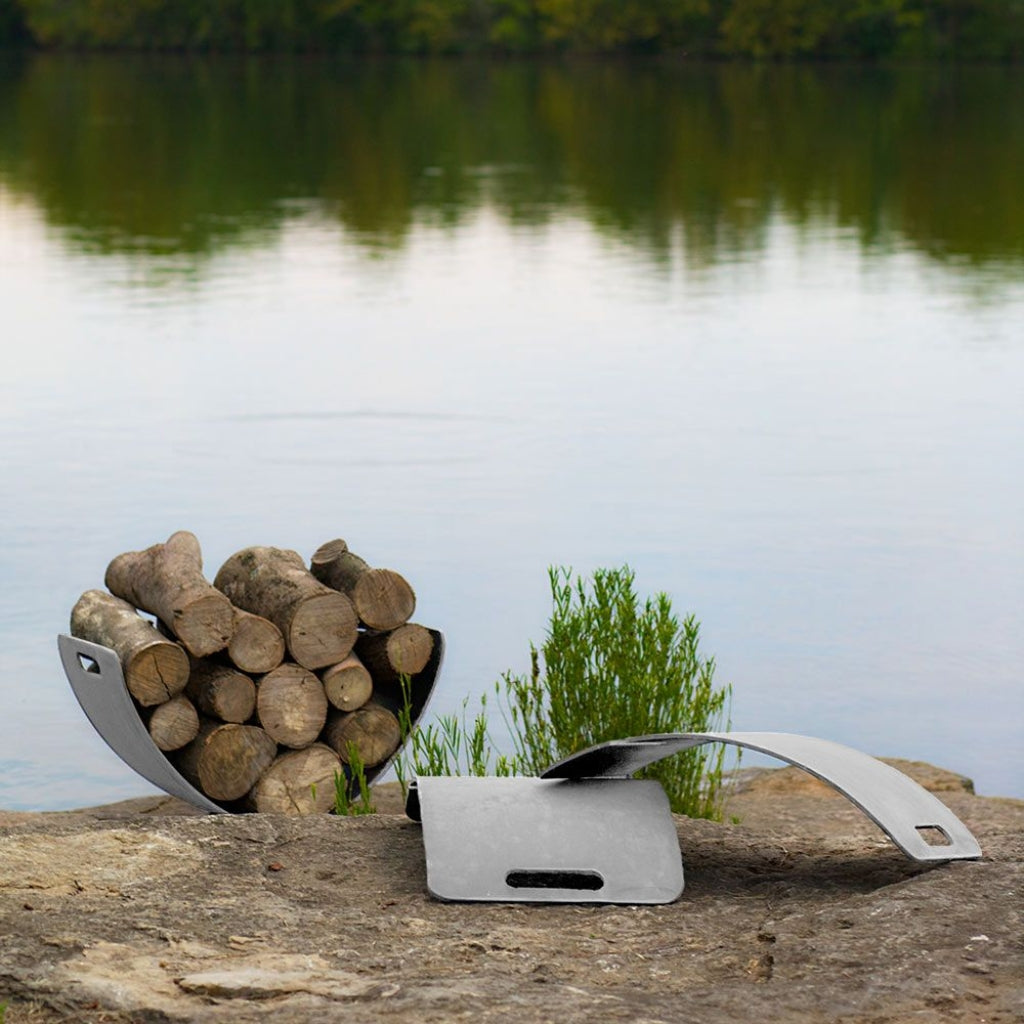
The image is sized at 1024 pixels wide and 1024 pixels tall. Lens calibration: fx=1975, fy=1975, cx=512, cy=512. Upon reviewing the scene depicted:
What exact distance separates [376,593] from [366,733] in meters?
0.45

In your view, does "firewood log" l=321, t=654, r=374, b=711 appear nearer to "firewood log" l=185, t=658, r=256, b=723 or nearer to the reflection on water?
"firewood log" l=185, t=658, r=256, b=723

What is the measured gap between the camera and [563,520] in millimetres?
9758

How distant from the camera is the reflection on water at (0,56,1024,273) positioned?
70.4ft

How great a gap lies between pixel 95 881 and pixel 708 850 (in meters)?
1.51

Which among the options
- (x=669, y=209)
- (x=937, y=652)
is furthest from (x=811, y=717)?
(x=669, y=209)

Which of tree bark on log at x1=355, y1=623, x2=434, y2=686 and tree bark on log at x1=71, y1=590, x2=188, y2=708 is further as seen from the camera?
tree bark on log at x1=355, y1=623, x2=434, y2=686

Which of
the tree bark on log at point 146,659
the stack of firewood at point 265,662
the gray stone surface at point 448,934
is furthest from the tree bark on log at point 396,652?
the gray stone surface at point 448,934

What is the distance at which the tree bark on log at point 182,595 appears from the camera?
5.82 m

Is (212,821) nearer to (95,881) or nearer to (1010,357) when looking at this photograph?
(95,881)

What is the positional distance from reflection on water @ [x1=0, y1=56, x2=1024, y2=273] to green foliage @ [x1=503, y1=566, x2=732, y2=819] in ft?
42.5

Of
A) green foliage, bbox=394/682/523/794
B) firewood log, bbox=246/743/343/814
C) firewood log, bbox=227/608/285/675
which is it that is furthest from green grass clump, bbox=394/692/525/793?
firewood log, bbox=227/608/285/675

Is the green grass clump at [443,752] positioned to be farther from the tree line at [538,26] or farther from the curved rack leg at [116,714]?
the tree line at [538,26]

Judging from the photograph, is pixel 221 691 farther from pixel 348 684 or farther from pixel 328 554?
pixel 328 554

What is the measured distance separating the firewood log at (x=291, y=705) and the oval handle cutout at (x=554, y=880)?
4.80 ft
